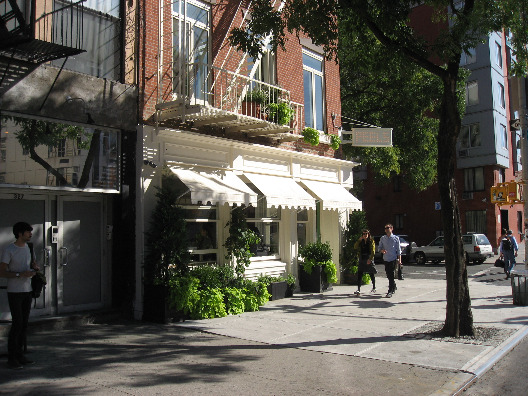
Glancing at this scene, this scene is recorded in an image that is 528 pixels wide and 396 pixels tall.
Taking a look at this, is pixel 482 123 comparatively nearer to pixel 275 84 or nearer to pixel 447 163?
pixel 275 84

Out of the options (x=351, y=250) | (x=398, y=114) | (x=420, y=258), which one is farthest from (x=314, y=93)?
(x=420, y=258)

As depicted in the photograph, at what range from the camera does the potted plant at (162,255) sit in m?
9.33

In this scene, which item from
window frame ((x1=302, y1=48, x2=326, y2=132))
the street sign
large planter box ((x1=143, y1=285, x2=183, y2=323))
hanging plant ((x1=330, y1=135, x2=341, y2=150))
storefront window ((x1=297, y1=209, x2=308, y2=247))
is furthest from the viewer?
hanging plant ((x1=330, y1=135, x2=341, y2=150))

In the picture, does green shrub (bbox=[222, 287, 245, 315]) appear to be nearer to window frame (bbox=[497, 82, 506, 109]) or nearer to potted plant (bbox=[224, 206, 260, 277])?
potted plant (bbox=[224, 206, 260, 277])

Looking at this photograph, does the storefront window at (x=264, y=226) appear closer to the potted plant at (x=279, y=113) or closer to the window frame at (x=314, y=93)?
the potted plant at (x=279, y=113)

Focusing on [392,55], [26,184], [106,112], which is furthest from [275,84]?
[26,184]

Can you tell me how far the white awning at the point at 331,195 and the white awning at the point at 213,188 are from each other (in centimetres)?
306

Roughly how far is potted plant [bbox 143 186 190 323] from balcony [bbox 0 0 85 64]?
313 cm

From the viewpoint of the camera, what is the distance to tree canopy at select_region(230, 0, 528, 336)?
8.36 metres

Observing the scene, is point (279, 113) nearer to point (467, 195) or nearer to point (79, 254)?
point (79, 254)

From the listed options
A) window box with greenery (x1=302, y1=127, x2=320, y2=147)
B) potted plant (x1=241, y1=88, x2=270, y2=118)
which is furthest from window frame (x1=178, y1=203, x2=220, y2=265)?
window box with greenery (x1=302, y1=127, x2=320, y2=147)

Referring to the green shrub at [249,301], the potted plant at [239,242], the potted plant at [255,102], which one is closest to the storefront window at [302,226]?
the potted plant at [239,242]

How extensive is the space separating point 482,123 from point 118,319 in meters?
30.8

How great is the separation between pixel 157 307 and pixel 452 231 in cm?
534
